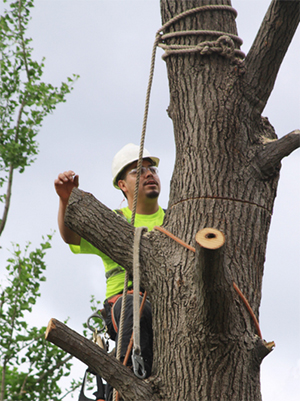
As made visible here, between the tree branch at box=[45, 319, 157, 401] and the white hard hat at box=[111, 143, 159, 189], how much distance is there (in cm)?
192

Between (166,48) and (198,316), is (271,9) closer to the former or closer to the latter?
(166,48)

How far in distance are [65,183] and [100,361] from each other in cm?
97

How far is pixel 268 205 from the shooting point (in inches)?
100

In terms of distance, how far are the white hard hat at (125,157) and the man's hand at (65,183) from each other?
1.18 m

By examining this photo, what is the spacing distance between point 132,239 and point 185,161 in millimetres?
483

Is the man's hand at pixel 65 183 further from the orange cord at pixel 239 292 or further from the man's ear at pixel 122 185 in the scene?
the man's ear at pixel 122 185

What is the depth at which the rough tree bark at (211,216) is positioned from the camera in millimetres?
2139

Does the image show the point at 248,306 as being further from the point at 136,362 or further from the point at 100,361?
the point at 100,361

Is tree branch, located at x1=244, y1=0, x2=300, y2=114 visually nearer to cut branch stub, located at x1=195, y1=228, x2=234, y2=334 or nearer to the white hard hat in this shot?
cut branch stub, located at x1=195, y1=228, x2=234, y2=334

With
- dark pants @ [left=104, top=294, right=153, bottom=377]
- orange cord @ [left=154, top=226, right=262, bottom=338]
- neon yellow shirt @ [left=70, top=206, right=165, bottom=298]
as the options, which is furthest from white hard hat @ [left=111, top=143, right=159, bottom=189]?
orange cord @ [left=154, top=226, right=262, bottom=338]

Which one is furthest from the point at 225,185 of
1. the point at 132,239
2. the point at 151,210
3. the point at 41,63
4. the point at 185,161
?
the point at 41,63

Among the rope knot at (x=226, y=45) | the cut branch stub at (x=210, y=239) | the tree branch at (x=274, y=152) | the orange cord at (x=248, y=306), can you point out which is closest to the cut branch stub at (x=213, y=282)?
the cut branch stub at (x=210, y=239)

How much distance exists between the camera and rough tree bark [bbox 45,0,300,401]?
2139 mm

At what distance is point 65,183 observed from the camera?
273cm
